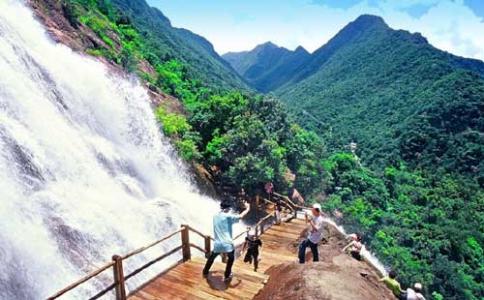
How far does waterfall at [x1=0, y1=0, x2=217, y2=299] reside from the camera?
1098 cm

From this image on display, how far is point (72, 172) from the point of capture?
15.0 metres

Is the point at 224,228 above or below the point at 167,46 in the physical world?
below

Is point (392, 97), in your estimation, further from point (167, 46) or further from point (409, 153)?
point (167, 46)

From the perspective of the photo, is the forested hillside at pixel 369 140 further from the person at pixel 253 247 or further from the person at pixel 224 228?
the person at pixel 224 228

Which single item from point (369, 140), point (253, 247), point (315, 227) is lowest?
point (369, 140)

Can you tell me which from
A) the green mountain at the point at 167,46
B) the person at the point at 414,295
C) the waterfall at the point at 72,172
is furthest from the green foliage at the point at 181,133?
the green mountain at the point at 167,46

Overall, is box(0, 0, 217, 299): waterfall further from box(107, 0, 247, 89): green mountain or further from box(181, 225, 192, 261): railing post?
box(107, 0, 247, 89): green mountain

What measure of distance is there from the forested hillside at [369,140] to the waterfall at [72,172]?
289 cm

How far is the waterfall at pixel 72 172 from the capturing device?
10977 millimetres

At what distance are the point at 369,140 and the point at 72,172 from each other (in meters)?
75.8

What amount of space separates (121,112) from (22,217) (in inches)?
461

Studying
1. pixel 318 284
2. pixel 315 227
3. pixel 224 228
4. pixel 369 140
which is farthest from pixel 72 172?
pixel 369 140

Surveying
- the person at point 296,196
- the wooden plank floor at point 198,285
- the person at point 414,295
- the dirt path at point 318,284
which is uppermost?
the dirt path at point 318,284

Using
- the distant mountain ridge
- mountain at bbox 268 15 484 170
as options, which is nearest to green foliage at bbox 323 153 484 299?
mountain at bbox 268 15 484 170
